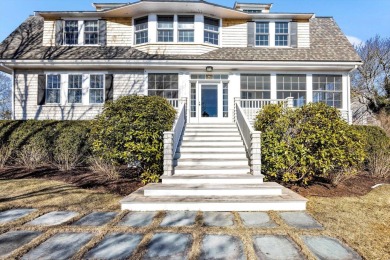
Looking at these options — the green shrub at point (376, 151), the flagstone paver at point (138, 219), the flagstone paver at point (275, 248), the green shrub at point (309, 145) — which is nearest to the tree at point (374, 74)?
the green shrub at point (376, 151)

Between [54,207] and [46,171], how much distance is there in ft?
11.9

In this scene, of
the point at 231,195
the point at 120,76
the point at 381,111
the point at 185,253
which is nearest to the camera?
the point at 185,253

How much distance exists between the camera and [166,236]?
3.30 metres

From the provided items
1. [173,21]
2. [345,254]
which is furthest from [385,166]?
[173,21]

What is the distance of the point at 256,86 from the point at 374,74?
19.8 meters

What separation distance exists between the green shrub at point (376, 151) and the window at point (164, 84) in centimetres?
810

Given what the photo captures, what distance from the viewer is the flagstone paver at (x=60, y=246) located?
2771 millimetres

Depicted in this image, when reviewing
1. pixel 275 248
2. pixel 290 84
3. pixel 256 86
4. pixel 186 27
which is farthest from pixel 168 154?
pixel 290 84

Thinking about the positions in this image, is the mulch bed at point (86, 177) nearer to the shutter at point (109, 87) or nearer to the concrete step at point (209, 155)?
the concrete step at point (209, 155)

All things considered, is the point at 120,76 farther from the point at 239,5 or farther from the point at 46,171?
→ the point at 239,5

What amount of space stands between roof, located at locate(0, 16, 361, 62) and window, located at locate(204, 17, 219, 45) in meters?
0.68

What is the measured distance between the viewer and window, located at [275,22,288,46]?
12.6 m

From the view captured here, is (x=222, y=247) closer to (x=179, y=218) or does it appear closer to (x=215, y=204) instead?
(x=179, y=218)

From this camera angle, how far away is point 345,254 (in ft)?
9.37
